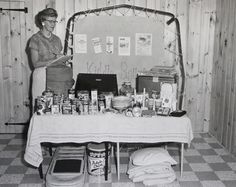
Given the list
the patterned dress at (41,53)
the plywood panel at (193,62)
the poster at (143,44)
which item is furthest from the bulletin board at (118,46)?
the patterned dress at (41,53)

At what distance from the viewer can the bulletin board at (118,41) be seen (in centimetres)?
436

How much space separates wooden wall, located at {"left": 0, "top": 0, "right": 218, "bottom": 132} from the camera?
4332mm

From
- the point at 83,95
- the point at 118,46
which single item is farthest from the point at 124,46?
the point at 83,95

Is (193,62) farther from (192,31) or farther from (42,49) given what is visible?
(42,49)

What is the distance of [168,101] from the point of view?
3.20 metres

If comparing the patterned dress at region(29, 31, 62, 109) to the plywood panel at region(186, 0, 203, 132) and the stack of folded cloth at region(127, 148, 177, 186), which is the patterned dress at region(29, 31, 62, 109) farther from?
the plywood panel at region(186, 0, 203, 132)

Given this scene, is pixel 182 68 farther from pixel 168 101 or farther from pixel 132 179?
pixel 132 179

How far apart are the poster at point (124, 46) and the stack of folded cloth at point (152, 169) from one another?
1630 mm

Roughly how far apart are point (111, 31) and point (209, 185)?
2.30 m

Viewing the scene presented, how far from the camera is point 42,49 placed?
3766 millimetres

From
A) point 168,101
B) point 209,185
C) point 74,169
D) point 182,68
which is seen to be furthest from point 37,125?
point 182,68

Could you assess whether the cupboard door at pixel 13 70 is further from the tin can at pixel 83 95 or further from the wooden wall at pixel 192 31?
the tin can at pixel 83 95

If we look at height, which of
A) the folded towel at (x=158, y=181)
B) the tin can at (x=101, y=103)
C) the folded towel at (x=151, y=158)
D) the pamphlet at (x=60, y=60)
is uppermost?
the pamphlet at (x=60, y=60)

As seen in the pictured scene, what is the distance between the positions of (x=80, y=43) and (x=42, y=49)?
74 cm
